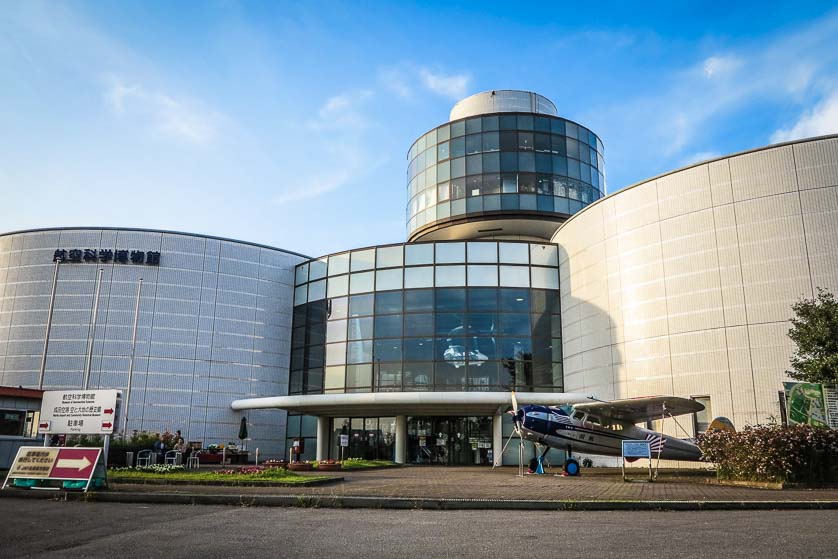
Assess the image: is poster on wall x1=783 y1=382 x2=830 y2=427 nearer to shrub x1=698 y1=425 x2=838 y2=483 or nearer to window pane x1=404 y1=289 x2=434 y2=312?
shrub x1=698 y1=425 x2=838 y2=483

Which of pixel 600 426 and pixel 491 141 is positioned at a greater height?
pixel 491 141

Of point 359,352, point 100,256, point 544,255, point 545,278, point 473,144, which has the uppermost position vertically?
point 473,144

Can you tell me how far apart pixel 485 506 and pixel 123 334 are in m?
32.6

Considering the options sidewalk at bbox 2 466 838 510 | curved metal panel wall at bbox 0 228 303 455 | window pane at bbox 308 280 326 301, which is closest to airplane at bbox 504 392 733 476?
sidewalk at bbox 2 466 838 510

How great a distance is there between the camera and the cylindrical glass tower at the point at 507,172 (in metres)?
39.6

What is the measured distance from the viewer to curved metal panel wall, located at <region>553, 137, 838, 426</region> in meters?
24.3

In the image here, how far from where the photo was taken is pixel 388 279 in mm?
36812

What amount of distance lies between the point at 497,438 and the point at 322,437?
35.0 ft

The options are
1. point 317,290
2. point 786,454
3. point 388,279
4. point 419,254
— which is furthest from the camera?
point 317,290

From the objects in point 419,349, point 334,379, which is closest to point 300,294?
point 334,379

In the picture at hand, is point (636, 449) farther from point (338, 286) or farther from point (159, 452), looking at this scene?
point (338, 286)

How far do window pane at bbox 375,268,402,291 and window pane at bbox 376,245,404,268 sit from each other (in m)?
0.38

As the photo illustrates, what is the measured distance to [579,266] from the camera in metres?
33.3

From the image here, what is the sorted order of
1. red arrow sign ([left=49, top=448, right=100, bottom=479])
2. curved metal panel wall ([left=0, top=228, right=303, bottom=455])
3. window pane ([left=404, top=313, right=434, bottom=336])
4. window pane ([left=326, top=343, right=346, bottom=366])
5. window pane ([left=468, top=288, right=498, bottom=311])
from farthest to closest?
curved metal panel wall ([left=0, top=228, right=303, bottom=455]) → window pane ([left=326, top=343, right=346, bottom=366]) → window pane ([left=404, top=313, right=434, bottom=336]) → window pane ([left=468, top=288, right=498, bottom=311]) → red arrow sign ([left=49, top=448, right=100, bottom=479])
